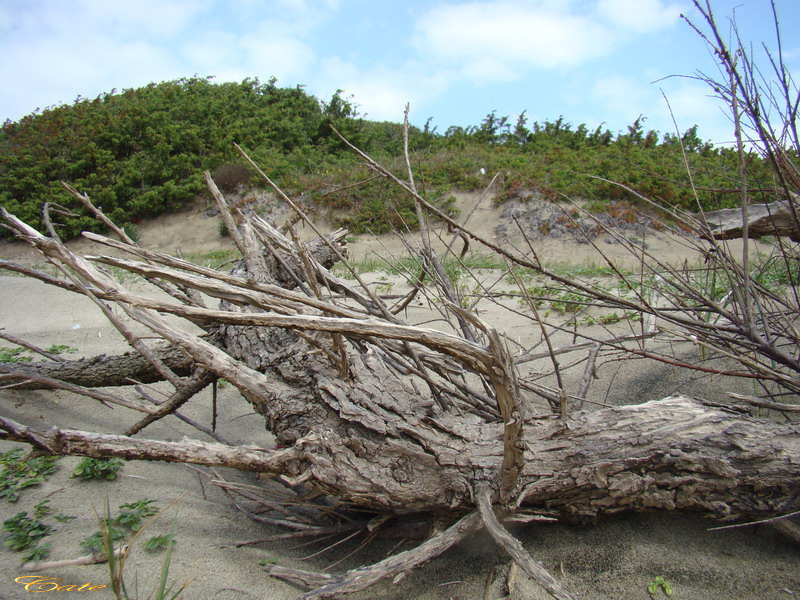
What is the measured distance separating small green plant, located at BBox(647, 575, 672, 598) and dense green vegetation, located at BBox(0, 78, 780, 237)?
33.0ft

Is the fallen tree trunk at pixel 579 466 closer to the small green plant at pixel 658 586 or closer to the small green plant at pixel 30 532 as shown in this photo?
the small green plant at pixel 658 586

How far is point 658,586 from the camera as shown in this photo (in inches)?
74.7

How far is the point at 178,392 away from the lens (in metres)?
2.54

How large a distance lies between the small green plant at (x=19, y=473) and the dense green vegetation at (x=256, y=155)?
9.49 meters

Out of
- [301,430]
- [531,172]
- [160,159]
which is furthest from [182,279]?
[160,159]

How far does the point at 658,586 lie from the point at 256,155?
48.0 ft

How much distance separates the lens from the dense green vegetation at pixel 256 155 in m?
12.6

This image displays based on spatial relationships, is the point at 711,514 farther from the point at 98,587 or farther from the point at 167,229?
the point at 167,229

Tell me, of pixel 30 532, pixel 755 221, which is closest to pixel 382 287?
pixel 755 221

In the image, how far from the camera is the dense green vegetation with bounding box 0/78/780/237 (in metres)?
12.6

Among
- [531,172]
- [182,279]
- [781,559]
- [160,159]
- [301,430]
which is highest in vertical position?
[160,159]

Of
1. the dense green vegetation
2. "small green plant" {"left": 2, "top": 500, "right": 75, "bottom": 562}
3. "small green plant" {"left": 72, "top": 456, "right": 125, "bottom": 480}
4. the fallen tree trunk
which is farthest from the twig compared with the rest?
the dense green vegetation

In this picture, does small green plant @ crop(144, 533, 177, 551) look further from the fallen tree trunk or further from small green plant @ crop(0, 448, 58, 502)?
small green plant @ crop(0, 448, 58, 502)

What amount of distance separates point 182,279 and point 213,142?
14.7 m
